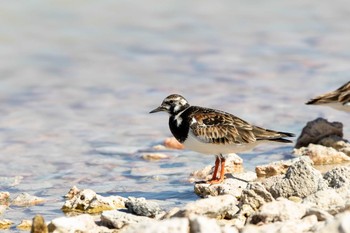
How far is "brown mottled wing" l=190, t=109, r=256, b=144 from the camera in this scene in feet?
25.7

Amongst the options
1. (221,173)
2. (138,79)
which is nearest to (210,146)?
(221,173)

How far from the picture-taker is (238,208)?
6480 mm

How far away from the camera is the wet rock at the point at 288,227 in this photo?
18.1 feet

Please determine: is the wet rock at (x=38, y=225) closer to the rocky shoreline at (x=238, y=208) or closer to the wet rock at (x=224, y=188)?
the rocky shoreline at (x=238, y=208)

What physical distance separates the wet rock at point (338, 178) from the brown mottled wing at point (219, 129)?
3.55 ft

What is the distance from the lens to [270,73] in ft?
43.4

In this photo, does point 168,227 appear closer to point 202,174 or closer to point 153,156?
→ point 202,174

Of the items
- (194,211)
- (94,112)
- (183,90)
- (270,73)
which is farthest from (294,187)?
(270,73)

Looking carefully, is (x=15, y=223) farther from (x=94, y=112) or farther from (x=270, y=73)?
(x=270, y=73)

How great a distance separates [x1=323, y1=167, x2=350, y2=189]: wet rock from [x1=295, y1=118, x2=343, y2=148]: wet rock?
2.16m

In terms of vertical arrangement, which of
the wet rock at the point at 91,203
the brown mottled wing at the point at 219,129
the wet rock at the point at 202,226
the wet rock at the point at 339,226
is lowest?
the wet rock at the point at 91,203

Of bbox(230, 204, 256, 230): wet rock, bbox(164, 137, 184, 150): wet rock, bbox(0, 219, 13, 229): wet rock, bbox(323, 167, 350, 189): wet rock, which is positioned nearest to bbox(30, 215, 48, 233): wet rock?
bbox(0, 219, 13, 229): wet rock

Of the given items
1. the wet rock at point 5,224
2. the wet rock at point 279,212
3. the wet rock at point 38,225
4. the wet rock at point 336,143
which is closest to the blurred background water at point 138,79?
the wet rock at point 5,224

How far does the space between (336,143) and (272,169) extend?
1140mm
